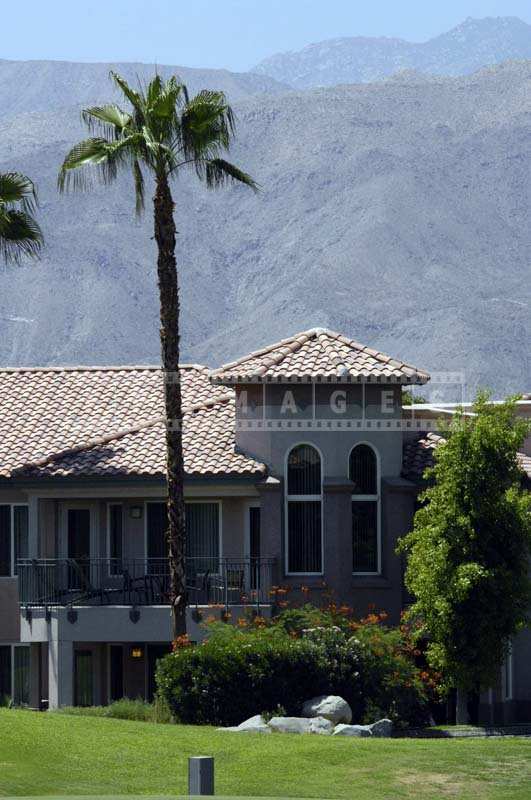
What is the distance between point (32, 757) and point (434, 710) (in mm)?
12270

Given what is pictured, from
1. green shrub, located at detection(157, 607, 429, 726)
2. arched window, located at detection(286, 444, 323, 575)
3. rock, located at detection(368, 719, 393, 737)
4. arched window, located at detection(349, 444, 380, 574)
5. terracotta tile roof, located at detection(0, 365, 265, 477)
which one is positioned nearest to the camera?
rock, located at detection(368, 719, 393, 737)

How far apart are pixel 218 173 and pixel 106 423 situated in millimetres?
7208

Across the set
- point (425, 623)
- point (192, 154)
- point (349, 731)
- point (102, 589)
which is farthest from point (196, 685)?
point (192, 154)

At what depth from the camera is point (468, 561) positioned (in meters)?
29.6

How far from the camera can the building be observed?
1308 inches

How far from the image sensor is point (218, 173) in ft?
107

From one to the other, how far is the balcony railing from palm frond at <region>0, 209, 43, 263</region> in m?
6.39

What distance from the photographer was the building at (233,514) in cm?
3322

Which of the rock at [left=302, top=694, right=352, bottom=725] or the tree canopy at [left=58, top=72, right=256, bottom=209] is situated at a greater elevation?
the tree canopy at [left=58, top=72, right=256, bottom=209]

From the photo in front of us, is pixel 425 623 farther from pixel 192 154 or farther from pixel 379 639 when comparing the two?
pixel 192 154

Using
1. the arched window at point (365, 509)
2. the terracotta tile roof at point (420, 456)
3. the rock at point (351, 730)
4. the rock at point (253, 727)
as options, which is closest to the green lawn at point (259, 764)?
the rock at point (253, 727)

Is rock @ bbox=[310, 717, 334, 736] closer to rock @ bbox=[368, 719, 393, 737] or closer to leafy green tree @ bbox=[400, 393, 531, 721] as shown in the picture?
rock @ bbox=[368, 719, 393, 737]

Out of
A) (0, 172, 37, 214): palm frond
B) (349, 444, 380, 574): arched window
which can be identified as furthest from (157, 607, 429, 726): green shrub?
(0, 172, 37, 214): palm frond

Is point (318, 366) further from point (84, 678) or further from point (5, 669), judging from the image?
point (5, 669)
